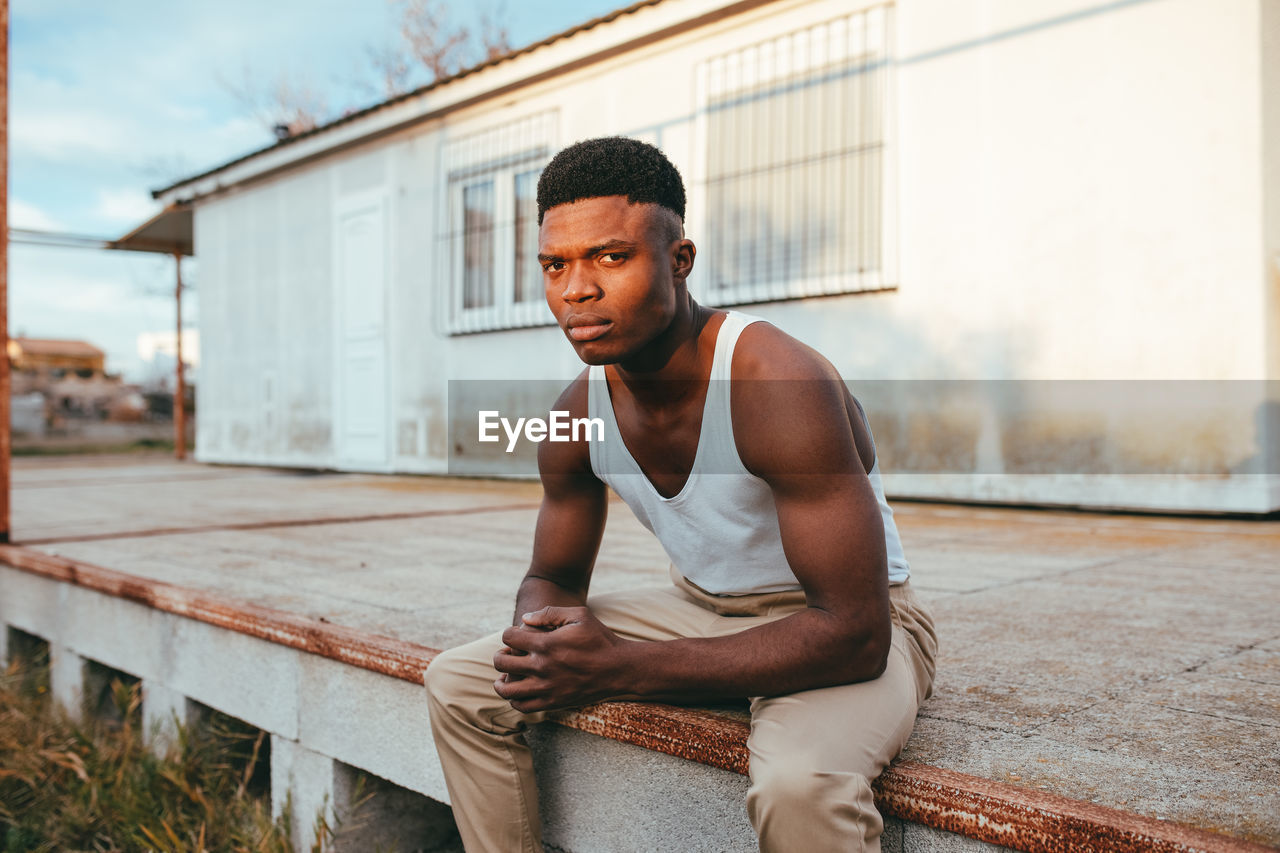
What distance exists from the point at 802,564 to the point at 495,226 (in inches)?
293

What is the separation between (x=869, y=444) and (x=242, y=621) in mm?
2012

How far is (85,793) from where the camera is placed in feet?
10.4

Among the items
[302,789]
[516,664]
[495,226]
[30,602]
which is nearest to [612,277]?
[516,664]

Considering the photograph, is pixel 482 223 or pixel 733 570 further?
pixel 482 223

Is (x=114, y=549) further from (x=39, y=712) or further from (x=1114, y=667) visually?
(x=1114, y=667)

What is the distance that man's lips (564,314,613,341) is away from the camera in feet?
5.16

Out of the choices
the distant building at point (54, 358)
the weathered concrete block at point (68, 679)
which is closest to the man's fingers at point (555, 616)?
the weathered concrete block at point (68, 679)

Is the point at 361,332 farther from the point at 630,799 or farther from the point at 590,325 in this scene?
the point at 590,325

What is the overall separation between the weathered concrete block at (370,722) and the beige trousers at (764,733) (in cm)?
51

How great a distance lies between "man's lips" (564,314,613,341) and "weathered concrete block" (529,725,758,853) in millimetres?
754

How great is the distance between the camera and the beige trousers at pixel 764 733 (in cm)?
129

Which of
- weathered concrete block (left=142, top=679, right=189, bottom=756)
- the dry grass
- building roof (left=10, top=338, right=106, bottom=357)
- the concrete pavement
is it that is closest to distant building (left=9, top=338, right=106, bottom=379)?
building roof (left=10, top=338, right=106, bottom=357)

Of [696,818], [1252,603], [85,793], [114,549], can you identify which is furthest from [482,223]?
[696,818]

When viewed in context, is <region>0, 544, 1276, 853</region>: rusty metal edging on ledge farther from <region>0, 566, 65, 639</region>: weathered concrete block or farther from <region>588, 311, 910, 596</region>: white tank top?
<region>0, 566, 65, 639</region>: weathered concrete block
